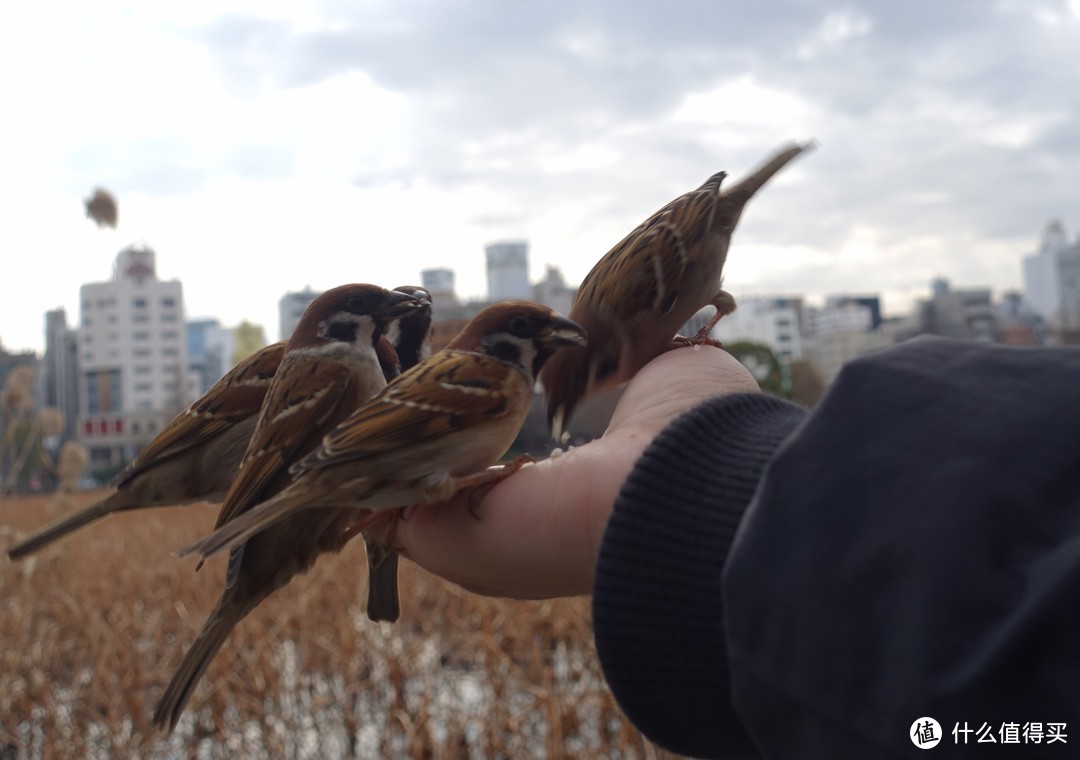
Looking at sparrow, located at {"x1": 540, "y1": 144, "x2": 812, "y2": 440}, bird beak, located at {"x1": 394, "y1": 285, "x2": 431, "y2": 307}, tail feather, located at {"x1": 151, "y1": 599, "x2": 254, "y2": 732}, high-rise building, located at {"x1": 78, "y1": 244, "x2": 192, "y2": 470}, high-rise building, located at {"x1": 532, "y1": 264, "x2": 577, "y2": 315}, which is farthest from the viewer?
high-rise building, located at {"x1": 78, "y1": 244, "x2": 192, "y2": 470}

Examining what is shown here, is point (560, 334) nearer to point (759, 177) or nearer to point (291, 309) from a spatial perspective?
point (291, 309)

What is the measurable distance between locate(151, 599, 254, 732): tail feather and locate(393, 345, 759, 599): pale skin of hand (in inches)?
16.3

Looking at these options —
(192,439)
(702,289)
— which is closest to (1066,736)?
(192,439)

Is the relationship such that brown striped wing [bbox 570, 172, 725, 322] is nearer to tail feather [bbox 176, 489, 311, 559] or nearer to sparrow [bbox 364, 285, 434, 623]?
sparrow [bbox 364, 285, 434, 623]

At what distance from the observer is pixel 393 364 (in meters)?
1.50

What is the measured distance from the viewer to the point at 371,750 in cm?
632

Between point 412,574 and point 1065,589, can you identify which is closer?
point 1065,589

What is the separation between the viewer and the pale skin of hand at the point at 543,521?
153 cm

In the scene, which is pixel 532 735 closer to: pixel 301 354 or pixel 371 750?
pixel 371 750

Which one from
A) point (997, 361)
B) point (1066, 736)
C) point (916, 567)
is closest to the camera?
point (1066, 736)

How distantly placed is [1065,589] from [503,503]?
895mm

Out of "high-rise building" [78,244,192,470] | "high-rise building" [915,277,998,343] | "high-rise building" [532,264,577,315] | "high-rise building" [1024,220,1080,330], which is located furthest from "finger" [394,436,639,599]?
"high-rise building" [1024,220,1080,330]

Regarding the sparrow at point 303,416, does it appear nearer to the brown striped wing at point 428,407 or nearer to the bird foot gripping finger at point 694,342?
the brown striped wing at point 428,407

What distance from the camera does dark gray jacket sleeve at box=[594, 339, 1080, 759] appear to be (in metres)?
0.88
